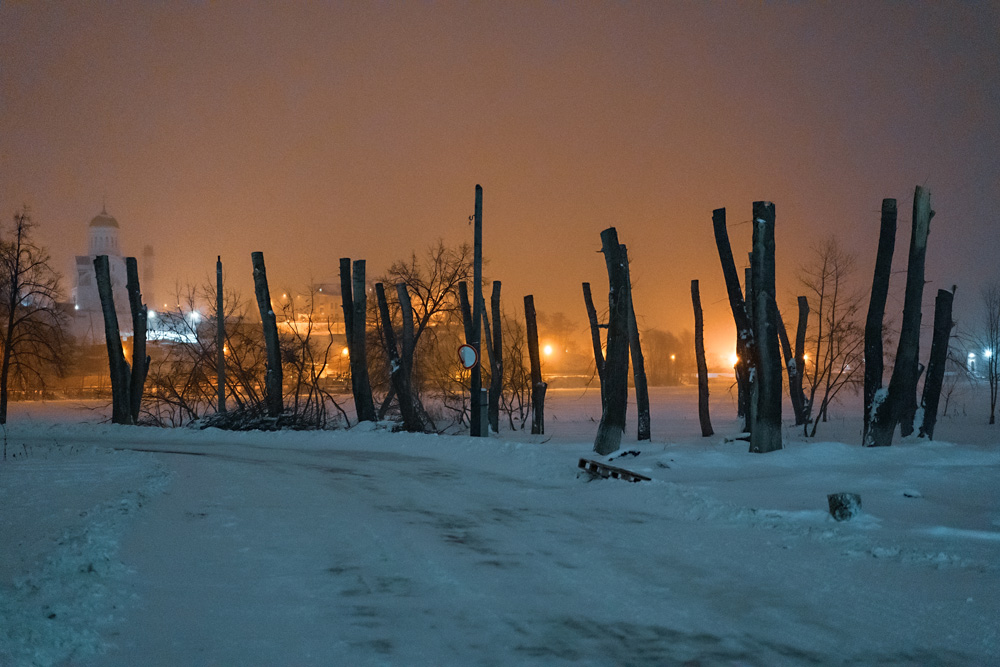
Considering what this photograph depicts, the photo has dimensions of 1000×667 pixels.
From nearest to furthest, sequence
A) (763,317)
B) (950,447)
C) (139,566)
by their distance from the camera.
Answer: (139,566) < (950,447) < (763,317)

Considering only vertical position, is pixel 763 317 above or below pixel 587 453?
above

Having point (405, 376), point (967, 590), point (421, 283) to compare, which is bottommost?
point (967, 590)

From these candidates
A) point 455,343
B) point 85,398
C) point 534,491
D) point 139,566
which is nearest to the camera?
point 139,566

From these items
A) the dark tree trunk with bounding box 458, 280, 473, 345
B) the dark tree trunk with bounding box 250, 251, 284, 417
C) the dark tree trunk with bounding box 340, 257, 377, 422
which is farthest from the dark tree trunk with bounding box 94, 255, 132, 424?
the dark tree trunk with bounding box 458, 280, 473, 345

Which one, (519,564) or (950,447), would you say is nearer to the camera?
(519,564)

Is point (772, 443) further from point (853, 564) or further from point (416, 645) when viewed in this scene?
point (416, 645)

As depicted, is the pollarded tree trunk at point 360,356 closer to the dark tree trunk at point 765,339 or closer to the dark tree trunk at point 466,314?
the dark tree trunk at point 466,314

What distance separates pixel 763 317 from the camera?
17.8m

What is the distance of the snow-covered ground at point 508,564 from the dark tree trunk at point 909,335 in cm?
267

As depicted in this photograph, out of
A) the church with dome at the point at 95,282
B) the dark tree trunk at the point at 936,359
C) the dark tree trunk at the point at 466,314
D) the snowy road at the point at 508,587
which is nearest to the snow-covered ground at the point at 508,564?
the snowy road at the point at 508,587

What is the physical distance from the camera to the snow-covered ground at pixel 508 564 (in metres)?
5.50

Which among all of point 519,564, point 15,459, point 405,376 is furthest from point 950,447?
point 15,459

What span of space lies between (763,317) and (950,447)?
4556mm

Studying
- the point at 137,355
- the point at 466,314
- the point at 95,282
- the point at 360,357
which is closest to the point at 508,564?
the point at 466,314
